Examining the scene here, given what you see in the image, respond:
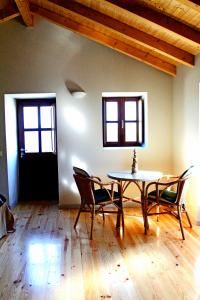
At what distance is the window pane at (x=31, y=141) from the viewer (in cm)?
552

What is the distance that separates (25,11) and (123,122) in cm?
242

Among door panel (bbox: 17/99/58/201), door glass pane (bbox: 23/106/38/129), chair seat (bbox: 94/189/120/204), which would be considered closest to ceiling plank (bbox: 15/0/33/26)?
door panel (bbox: 17/99/58/201)

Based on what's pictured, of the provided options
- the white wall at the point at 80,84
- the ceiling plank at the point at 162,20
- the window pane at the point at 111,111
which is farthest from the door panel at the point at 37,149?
the ceiling plank at the point at 162,20

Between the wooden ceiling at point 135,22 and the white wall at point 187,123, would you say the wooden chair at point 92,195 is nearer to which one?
the white wall at point 187,123

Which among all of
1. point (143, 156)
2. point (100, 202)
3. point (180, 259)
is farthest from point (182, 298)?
point (143, 156)

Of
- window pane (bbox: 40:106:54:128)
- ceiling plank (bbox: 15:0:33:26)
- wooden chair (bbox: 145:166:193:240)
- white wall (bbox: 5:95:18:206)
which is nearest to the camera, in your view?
wooden chair (bbox: 145:166:193:240)

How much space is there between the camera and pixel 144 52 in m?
4.59

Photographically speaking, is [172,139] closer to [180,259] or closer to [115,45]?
[115,45]

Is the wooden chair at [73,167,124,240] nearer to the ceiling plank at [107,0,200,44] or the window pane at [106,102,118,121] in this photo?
the window pane at [106,102,118,121]

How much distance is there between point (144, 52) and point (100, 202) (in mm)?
2560

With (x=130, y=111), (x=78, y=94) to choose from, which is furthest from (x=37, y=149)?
(x=130, y=111)

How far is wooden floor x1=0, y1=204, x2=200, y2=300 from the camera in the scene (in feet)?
7.88

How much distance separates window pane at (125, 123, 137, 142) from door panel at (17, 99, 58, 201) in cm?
138

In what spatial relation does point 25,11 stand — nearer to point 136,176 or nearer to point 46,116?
point 46,116
